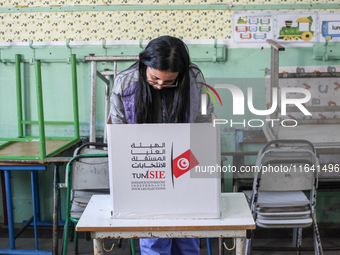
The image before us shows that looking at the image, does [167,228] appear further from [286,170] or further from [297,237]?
[297,237]

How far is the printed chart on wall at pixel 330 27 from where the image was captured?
91.0 inches

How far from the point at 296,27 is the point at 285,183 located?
117cm

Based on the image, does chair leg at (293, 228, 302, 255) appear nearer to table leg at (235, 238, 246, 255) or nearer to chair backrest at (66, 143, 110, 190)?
table leg at (235, 238, 246, 255)

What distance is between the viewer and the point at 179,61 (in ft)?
4.11

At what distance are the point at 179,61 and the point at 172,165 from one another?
381mm

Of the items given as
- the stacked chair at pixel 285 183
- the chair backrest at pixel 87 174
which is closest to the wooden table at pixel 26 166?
the chair backrest at pixel 87 174

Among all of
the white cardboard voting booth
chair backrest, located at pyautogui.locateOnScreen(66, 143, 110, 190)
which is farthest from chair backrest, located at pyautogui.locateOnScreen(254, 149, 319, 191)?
chair backrest, located at pyautogui.locateOnScreen(66, 143, 110, 190)

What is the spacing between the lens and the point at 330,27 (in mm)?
2320

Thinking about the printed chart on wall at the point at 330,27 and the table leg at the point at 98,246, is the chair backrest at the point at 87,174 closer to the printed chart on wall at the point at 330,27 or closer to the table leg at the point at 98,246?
the table leg at the point at 98,246

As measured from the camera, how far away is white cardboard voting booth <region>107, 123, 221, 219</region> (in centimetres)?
110

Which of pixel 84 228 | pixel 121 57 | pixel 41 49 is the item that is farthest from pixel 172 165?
pixel 41 49

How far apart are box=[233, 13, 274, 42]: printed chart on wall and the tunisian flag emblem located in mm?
1478

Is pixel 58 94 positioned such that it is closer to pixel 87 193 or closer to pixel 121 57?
pixel 121 57

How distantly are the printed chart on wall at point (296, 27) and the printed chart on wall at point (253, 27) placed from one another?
0.06m
